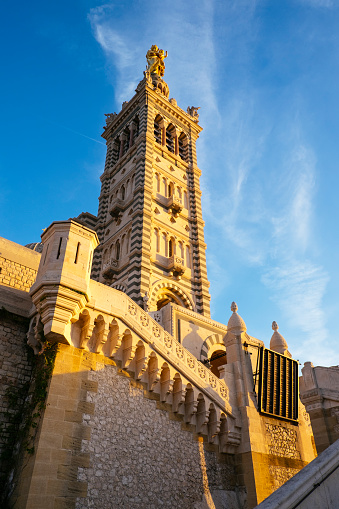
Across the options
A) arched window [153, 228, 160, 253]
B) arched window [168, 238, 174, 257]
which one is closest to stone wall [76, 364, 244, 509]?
arched window [153, 228, 160, 253]

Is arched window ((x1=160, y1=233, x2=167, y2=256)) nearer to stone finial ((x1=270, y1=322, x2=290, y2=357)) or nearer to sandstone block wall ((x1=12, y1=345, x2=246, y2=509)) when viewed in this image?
stone finial ((x1=270, y1=322, x2=290, y2=357))

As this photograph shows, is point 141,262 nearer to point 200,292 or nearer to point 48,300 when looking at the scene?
point 200,292

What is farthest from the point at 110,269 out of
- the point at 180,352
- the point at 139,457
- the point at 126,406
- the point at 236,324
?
the point at 139,457

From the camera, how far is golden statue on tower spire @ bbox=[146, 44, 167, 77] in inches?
1699

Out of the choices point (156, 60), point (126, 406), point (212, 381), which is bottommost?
point (126, 406)

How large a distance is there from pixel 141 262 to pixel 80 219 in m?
12.2

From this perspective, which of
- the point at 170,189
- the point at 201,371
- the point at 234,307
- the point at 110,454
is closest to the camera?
the point at 110,454

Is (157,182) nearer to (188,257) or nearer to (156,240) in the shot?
(156,240)

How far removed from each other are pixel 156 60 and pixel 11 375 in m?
40.3

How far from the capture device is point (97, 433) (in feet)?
34.7

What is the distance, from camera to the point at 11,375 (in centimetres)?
1123

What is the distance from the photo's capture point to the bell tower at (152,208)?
26.9 metres

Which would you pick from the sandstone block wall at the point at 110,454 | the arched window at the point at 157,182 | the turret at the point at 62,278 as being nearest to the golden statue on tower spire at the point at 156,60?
the arched window at the point at 157,182

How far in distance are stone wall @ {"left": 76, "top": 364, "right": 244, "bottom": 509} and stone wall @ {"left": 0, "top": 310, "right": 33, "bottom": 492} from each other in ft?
6.40
